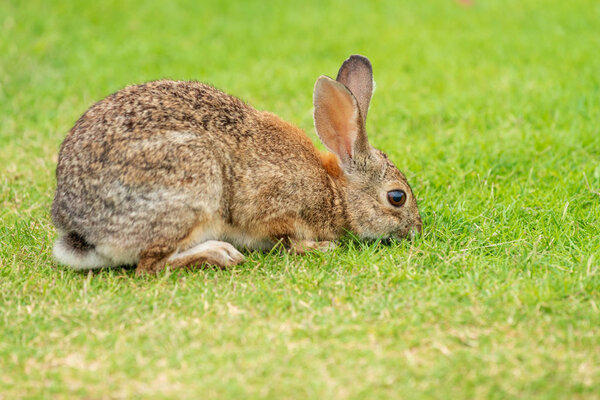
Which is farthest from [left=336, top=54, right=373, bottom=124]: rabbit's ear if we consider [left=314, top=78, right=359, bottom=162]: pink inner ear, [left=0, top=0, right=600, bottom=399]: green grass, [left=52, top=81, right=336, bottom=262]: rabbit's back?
[left=0, top=0, right=600, bottom=399]: green grass

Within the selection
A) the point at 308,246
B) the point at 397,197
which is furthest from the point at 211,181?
the point at 397,197

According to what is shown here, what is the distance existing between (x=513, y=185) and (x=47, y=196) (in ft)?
12.3

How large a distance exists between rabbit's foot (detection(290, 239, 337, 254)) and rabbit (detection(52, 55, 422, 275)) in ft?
0.03

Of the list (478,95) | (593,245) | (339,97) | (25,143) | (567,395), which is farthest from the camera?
(478,95)

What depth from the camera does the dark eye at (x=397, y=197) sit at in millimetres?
5261

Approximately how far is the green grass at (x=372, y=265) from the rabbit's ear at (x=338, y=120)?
697 mm

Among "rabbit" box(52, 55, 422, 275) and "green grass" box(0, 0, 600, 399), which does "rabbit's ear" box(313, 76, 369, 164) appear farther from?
"green grass" box(0, 0, 600, 399)

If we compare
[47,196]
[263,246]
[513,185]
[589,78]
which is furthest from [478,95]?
[47,196]

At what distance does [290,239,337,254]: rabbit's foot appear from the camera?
16.5ft

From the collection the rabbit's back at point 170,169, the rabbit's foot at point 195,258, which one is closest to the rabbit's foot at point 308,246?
the rabbit's back at point 170,169

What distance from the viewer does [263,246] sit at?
523cm

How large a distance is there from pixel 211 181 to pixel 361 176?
1179mm

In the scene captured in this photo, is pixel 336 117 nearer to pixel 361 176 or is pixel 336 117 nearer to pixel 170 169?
pixel 361 176

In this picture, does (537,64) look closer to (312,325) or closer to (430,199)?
(430,199)
